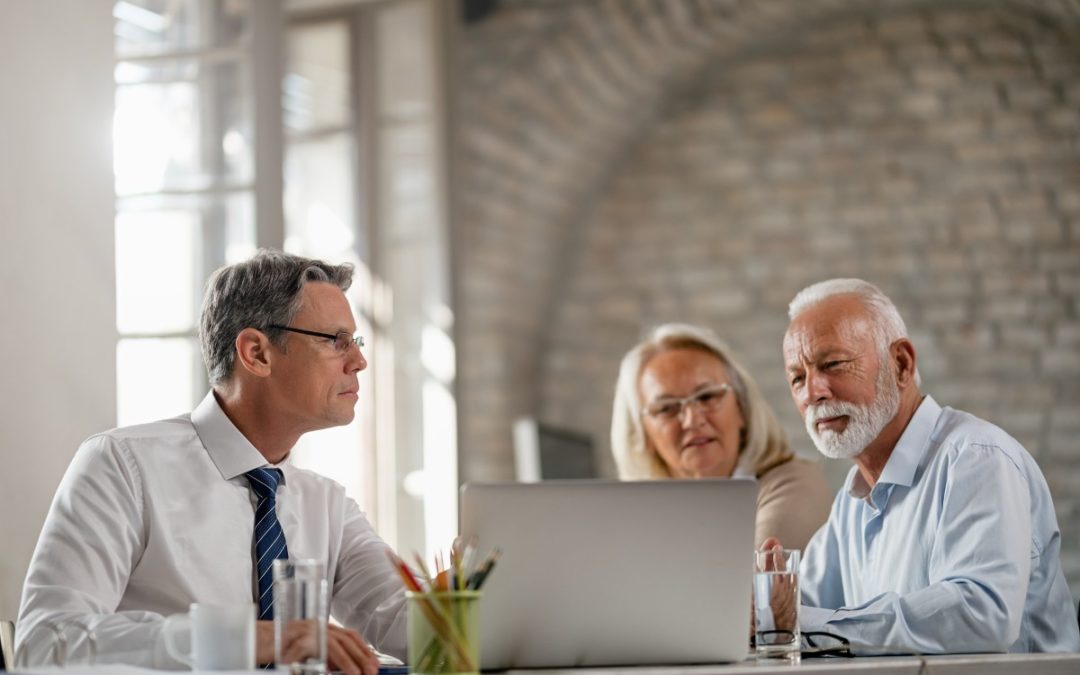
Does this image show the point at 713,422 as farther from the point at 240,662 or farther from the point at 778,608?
the point at 240,662

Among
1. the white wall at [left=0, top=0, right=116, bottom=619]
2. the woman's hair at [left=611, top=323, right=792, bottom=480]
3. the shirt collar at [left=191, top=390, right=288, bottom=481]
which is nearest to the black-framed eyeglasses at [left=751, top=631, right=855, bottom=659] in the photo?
the shirt collar at [left=191, top=390, right=288, bottom=481]

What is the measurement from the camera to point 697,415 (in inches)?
127

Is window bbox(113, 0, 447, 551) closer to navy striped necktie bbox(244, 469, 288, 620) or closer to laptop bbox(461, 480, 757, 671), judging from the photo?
navy striped necktie bbox(244, 469, 288, 620)

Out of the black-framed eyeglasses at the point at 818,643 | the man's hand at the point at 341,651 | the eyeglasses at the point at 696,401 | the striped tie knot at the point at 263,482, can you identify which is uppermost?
the eyeglasses at the point at 696,401

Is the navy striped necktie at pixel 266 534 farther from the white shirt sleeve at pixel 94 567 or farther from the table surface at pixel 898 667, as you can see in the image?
the table surface at pixel 898 667

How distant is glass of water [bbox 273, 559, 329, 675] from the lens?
1.52 metres

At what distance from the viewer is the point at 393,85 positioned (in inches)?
197

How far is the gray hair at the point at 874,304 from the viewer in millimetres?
2367

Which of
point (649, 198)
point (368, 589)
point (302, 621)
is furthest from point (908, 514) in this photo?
point (649, 198)

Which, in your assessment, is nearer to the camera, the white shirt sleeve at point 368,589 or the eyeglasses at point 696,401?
the white shirt sleeve at point 368,589

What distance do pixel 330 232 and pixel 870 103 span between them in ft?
7.55

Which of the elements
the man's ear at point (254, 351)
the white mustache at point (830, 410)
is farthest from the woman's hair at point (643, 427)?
the man's ear at point (254, 351)

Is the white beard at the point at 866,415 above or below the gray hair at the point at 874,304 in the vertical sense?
below

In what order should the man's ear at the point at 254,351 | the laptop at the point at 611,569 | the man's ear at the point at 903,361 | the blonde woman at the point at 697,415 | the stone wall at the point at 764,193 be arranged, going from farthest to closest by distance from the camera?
the stone wall at the point at 764,193
the blonde woman at the point at 697,415
the man's ear at the point at 903,361
the man's ear at the point at 254,351
the laptop at the point at 611,569
